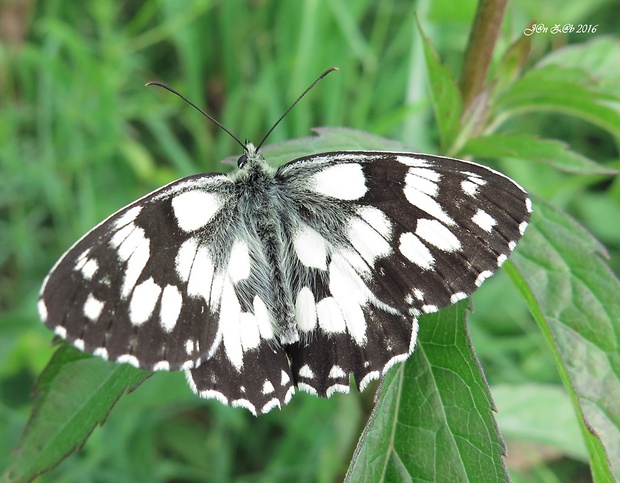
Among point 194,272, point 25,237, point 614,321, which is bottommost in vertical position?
point 614,321

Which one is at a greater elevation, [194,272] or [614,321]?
[194,272]

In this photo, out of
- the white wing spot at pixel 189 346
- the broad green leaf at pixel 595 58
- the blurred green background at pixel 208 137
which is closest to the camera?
the white wing spot at pixel 189 346

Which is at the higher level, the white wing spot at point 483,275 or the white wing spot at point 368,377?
the white wing spot at point 483,275

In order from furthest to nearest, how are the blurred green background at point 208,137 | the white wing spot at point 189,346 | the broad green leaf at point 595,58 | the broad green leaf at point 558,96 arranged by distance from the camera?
the blurred green background at point 208,137, the broad green leaf at point 595,58, the broad green leaf at point 558,96, the white wing spot at point 189,346

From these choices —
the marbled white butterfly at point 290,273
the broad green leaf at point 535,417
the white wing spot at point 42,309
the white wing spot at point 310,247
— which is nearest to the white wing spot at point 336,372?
the marbled white butterfly at point 290,273

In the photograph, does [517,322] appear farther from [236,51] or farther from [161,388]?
[236,51]

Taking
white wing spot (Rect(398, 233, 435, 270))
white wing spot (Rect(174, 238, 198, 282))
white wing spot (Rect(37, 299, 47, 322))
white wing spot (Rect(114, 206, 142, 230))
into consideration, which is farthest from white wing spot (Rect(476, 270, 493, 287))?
white wing spot (Rect(37, 299, 47, 322))

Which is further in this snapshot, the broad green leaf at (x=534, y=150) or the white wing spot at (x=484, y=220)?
the broad green leaf at (x=534, y=150)

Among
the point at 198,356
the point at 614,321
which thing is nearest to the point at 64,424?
the point at 198,356

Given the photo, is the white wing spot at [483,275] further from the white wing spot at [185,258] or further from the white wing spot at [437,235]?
the white wing spot at [185,258]
